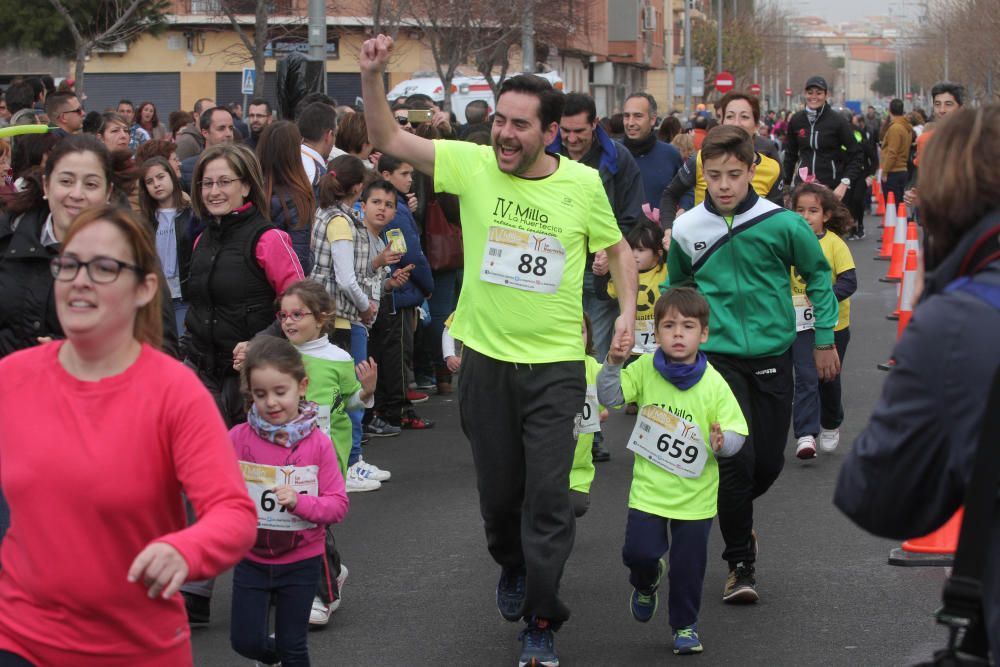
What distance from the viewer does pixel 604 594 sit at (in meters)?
6.92

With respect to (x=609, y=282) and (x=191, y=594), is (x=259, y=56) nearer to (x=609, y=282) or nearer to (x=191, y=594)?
(x=609, y=282)

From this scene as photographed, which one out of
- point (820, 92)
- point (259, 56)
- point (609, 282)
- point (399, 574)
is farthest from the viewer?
point (259, 56)

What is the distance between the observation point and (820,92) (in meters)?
17.3

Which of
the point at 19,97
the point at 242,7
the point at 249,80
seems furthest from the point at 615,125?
the point at 242,7

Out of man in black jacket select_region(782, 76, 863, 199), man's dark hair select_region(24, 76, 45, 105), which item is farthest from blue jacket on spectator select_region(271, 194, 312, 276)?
man in black jacket select_region(782, 76, 863, 199)

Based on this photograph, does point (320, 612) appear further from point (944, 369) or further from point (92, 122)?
point (92, 122)

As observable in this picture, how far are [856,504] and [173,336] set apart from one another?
317 cm

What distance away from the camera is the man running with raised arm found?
5.63 m

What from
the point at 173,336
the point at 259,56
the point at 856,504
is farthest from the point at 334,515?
the point at 259,56

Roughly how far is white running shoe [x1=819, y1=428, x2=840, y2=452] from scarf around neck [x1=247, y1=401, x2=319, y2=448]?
17.6ft

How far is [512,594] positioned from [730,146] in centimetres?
208

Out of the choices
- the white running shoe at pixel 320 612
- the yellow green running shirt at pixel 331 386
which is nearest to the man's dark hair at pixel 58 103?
the yellow green running shirt at pixel 331 386

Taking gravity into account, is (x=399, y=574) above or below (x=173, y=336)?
below

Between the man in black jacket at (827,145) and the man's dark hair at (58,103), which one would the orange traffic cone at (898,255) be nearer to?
the man in black jacket at (827,145)
